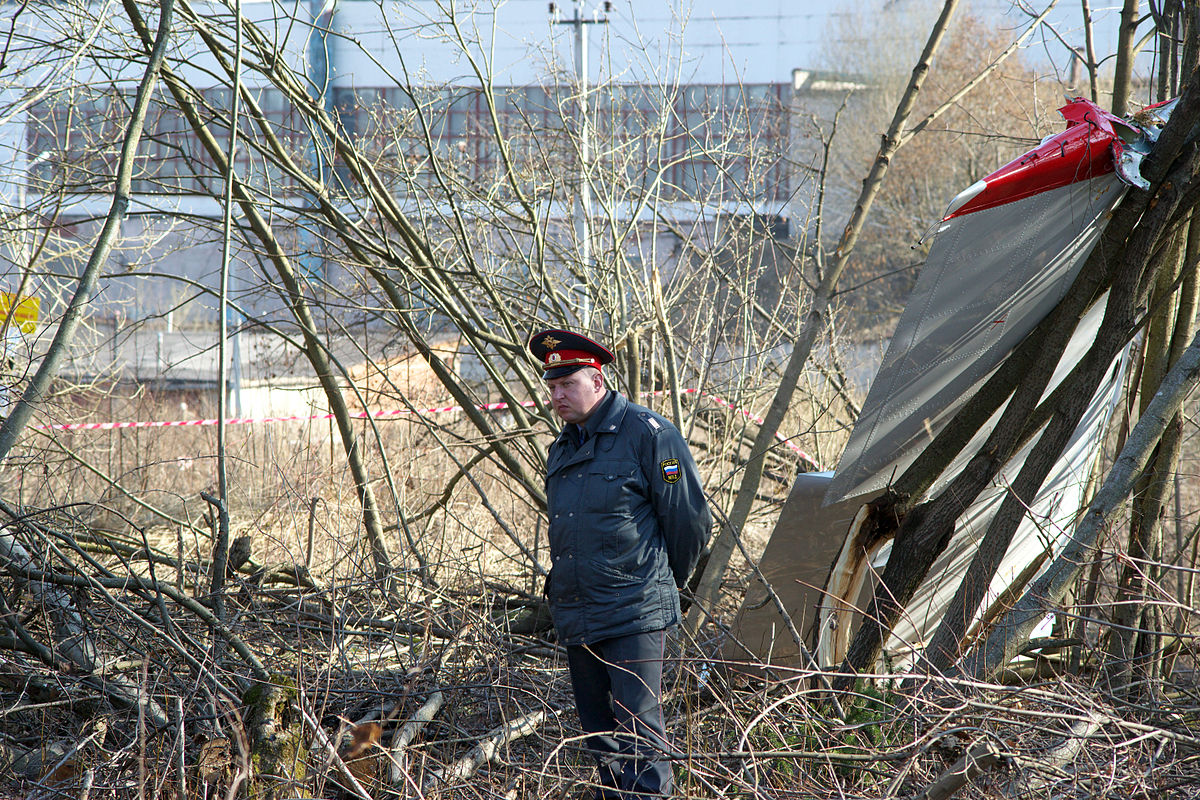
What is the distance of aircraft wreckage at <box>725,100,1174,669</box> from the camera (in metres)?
3.78

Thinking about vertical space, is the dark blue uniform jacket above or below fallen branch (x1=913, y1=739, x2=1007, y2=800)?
above

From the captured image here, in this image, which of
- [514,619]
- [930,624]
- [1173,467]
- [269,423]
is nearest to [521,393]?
[269,423]

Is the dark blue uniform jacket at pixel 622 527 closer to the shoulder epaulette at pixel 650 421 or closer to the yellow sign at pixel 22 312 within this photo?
the shoulder epaulette at pixel 650 421

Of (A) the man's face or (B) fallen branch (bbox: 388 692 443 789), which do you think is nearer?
(B) fallen branch (bbox: 388 692 443 789)

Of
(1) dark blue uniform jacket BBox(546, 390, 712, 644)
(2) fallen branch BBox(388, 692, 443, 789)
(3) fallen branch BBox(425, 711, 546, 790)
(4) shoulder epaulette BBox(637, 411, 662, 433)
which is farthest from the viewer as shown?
(4) shoulder epaulette BBox(637, 411, 662, 433)

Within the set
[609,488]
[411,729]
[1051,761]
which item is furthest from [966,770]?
[411,729]

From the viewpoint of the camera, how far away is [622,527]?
3.47 meters

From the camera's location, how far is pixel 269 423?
990 centimetres

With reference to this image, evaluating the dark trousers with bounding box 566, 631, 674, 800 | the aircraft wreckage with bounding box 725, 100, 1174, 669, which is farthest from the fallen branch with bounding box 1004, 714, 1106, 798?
the dark trousers with bounding box 566, 631, 674, 800

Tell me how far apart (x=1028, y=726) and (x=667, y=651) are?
6.50 ft

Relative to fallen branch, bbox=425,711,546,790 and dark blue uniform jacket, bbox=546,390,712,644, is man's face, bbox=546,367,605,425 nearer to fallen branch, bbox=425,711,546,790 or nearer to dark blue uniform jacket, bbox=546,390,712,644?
dark blue uniform jacket, bbox=546,390,712,644

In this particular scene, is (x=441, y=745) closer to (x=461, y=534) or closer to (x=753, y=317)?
(x=461, y=534)

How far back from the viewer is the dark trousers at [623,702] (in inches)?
128

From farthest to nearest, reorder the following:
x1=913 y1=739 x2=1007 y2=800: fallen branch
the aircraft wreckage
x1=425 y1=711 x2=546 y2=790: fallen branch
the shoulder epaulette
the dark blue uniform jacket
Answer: the aircraft wreckage
the shoulder epaulette
the dark blue uniform jacket
x1=425 y1=711 x2=546 y2=790: fallen branch
x1=913 y1=739 x2=1007 y2=800: fallen branch
